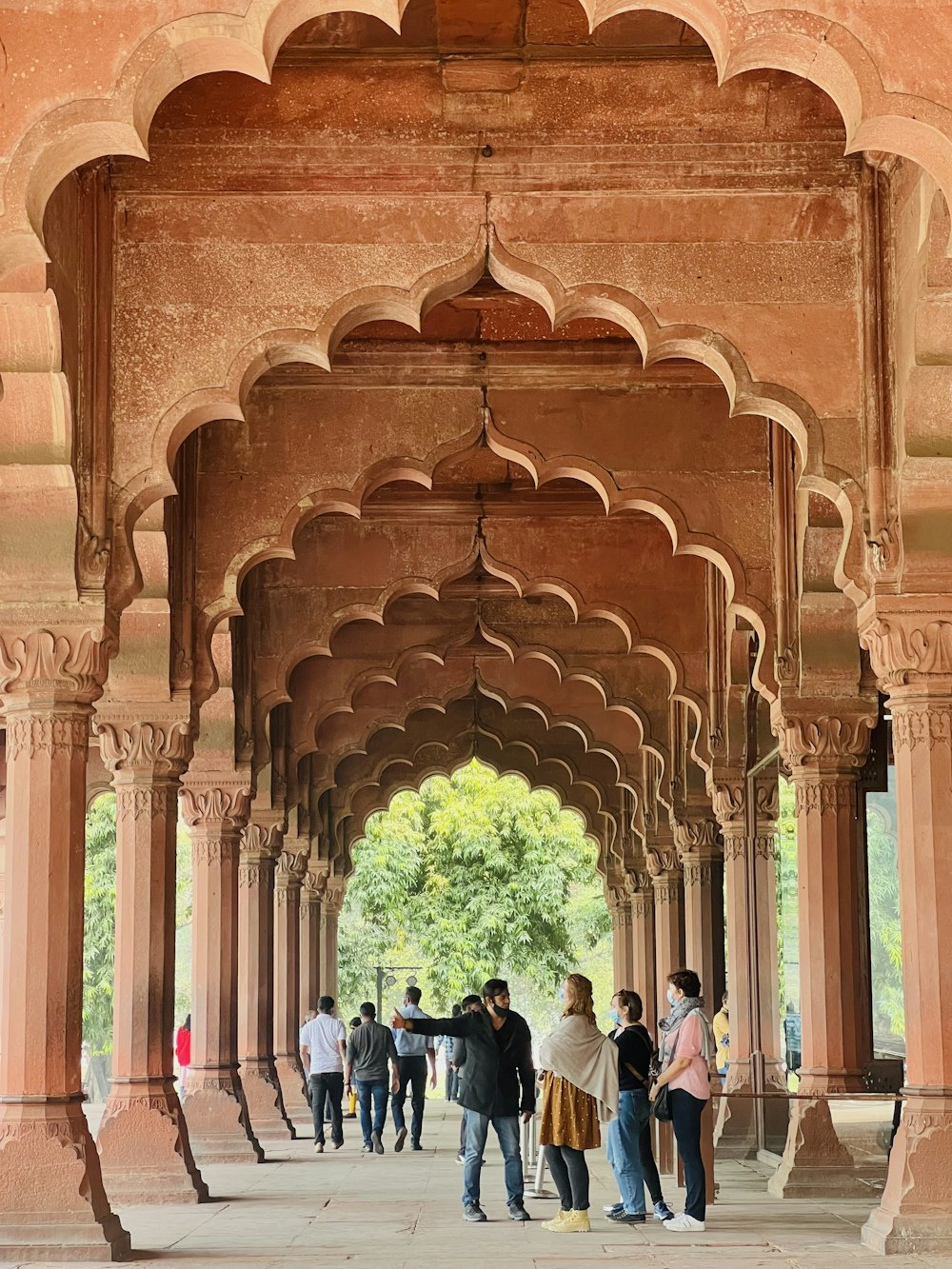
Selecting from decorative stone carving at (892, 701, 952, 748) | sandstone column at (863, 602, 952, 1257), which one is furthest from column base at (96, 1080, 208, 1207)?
decorative stone carving at (892, 701, 952, 748)

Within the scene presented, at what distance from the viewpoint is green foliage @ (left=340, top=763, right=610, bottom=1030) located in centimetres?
4338

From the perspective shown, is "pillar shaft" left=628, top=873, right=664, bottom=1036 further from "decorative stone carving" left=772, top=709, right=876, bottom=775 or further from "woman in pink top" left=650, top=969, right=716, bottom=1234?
"woman in pink top" left=650, top=969, right=716, bottom=1234

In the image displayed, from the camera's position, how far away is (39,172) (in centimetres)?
744

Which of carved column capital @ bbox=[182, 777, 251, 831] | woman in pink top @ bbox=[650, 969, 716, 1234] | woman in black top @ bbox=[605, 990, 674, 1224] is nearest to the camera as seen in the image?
woman in pink top @ bbox=[650, 969, 716, 1234]

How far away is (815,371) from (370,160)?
2.79 m

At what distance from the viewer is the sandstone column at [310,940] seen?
92.2 feet

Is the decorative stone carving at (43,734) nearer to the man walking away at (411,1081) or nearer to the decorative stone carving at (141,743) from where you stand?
the decorative stone carving at (141,743)

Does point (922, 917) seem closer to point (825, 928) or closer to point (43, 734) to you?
point (825, 928)

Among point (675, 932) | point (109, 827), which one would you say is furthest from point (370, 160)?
point (109, 827)

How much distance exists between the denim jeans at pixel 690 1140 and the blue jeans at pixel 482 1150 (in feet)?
3.94

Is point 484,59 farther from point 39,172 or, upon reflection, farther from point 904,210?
A: point 39,172

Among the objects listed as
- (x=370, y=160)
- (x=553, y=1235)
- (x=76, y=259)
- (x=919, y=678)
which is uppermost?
(x=370, y=160)

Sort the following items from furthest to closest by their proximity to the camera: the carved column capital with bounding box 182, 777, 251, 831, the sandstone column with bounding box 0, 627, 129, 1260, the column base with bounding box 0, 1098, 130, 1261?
1. the carved column capital with bounding box 182, 777, 251, 831
2. the sandstone column with bounding box 0, 627, 129, 1260
3. the column base with bounding box 0, 1098, 130, 1261

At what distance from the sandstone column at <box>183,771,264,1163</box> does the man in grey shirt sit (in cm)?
170
